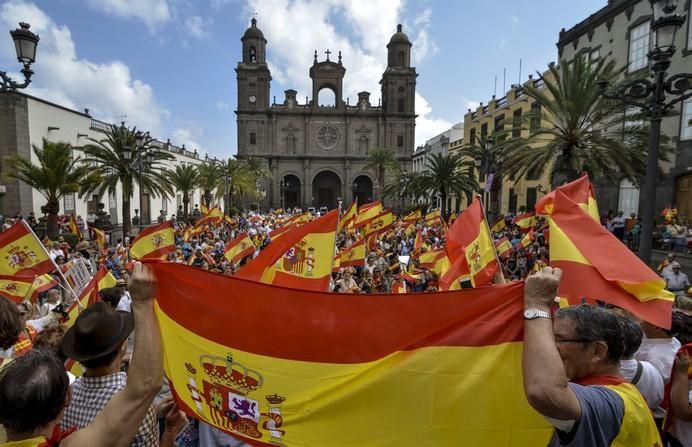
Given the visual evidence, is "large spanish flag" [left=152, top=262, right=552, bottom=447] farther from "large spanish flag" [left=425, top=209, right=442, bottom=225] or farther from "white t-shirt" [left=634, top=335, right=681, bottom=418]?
"large spanish flag" [left=425, top=209, right=442, bottom=225]

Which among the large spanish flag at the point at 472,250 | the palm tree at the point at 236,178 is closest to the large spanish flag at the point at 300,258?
the large spanish flag at the point at 472,250

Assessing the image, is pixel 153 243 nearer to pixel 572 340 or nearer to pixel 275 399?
pixel 275 399

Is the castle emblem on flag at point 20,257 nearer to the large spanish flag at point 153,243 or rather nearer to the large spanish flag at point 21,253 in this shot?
the large spanish flag at point 21,253

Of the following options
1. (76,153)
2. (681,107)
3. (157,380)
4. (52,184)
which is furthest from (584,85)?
(76,153)

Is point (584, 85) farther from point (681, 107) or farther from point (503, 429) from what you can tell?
point (503, 429)

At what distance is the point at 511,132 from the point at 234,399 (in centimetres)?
3050

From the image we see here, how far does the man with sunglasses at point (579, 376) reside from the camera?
1.53 metres

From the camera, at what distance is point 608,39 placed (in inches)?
889

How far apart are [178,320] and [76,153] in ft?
108

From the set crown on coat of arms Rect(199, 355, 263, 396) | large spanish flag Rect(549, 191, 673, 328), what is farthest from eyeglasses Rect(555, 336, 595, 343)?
crown on coat of arms Rect(199, 355, 263, 396)

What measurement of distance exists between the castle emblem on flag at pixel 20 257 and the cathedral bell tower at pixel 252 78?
58252 mm

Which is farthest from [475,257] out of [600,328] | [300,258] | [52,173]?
[52,173]

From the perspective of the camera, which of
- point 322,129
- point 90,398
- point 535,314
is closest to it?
point 535,314

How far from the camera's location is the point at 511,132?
2895 cm
